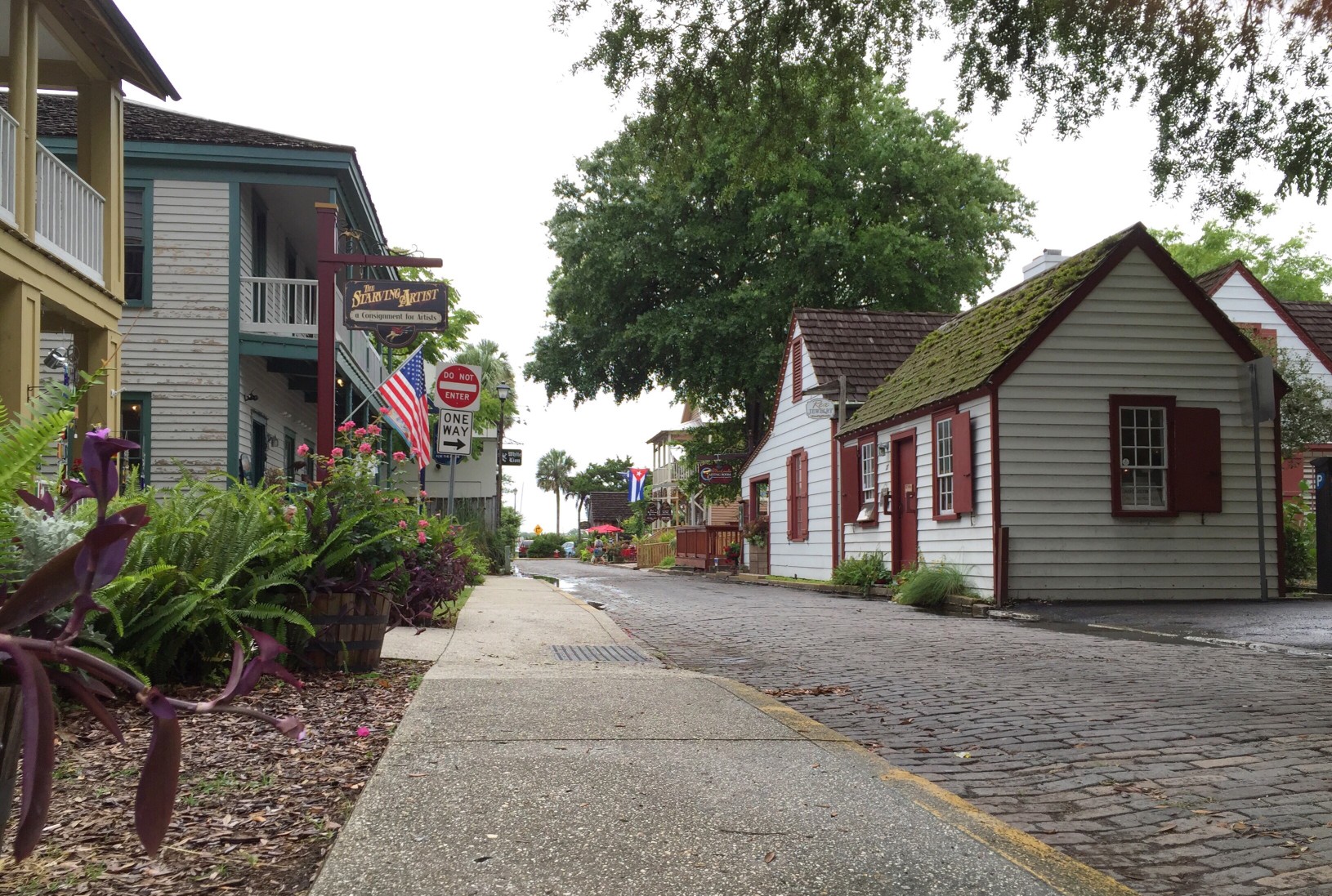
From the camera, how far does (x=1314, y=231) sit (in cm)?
5428

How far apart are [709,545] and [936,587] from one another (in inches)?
742

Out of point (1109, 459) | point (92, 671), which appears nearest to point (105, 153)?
point (92, 671)

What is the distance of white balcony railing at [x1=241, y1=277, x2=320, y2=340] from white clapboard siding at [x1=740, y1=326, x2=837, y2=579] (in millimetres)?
10460

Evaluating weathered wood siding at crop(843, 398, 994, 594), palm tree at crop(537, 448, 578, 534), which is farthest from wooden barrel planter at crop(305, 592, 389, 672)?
palm tree at crop(537, 448, 578, 534)

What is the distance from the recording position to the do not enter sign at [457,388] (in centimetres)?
1661

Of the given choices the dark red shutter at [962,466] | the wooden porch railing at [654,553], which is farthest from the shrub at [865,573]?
the wooden porch railing at [654,553]

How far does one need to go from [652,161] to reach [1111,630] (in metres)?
6.72

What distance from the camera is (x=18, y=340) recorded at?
1084 centimetres

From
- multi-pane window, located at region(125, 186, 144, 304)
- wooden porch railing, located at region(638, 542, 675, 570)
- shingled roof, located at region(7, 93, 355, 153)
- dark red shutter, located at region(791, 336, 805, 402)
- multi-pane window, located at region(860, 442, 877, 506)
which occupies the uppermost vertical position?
shingled roof, located at region(7, 93, 355, 153)

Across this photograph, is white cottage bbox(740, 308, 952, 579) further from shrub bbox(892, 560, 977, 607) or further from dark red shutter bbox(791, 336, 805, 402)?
shrub bbox(892, 560, 977, 607)

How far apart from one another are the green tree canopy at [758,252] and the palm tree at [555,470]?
11889cm

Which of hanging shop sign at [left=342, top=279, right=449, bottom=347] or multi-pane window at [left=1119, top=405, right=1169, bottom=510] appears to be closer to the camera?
hanging shop sign at [left=342, top=279, right=449, bottom=347]

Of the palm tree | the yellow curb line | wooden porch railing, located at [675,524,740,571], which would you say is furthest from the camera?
the palm tree

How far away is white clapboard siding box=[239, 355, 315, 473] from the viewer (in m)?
17.8
